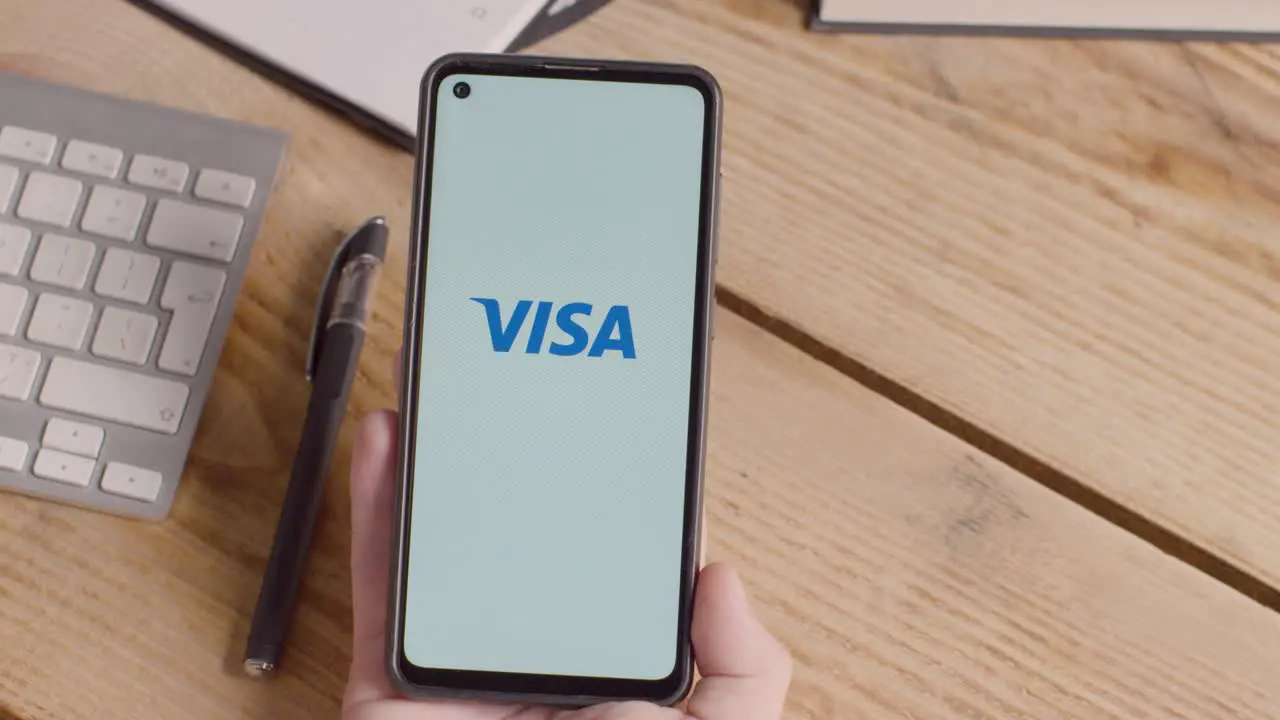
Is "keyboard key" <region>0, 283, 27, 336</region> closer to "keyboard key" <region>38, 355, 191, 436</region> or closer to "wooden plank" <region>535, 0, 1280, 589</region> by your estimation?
"keyboard key" <region>38, 355, 191, 436</region>

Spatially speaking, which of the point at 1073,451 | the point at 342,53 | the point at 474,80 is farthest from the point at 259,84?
the point at 1073,451

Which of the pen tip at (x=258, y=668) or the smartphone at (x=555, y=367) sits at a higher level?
the smartphone at (x=555, y=367)

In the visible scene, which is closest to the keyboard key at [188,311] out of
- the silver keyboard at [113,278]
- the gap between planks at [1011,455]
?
the silver keyboard at [113,278]

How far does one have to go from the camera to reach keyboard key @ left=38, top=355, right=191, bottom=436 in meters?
0.42

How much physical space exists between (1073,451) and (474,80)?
10.6 inches

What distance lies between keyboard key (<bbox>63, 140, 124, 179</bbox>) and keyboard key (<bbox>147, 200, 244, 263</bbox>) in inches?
1.0

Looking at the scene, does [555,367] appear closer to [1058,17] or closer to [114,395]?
[114,395]

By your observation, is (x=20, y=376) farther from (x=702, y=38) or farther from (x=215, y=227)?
(x=702, y=38)

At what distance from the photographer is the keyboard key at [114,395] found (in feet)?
1.38

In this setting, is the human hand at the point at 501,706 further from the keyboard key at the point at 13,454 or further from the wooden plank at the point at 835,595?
the keyboard key at the point at 13,454

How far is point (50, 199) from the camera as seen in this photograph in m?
0.44

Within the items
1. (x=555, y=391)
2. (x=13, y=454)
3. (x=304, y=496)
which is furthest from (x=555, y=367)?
(x=13, y=454)

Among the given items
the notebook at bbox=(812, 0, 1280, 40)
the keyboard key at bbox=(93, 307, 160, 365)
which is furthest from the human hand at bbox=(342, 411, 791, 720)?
the notebook at bbox=(812, 0, 1280, 40)

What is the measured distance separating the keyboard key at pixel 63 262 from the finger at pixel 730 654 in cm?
27
